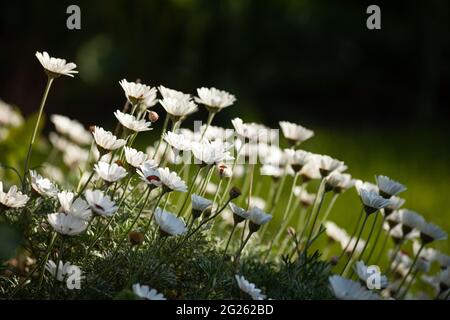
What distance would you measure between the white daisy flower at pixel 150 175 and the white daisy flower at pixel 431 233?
69cm

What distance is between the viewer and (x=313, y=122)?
18.7ft

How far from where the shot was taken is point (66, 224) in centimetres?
114

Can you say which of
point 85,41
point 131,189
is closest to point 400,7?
point 85,41

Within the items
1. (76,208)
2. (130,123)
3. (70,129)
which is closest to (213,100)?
(130,123)

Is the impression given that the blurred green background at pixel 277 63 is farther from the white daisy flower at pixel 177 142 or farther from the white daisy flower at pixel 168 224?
the white daisy flower at pixel 168 224

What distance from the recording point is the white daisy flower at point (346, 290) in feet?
3.72

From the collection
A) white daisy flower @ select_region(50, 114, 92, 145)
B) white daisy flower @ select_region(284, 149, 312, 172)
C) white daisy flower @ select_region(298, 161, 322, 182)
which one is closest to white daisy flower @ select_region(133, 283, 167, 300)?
white daisy flower @ select_region(284, 149, 312, 172)

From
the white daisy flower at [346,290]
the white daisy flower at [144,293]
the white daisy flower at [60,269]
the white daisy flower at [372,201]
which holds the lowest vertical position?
the white daisy flower at [144,293]

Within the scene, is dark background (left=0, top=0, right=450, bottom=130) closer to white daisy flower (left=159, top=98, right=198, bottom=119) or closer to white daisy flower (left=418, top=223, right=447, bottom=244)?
white daisy flower (left=418, top=223, right=447, bottom=244)

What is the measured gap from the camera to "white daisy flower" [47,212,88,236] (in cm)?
113

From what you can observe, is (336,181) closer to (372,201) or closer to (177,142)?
(372,201)

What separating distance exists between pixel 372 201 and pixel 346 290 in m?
0.26

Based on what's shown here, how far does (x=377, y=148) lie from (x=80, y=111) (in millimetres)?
2359

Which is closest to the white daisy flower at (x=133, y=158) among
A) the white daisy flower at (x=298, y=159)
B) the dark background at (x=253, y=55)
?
the white daisy flower at (x=298, y=159)
